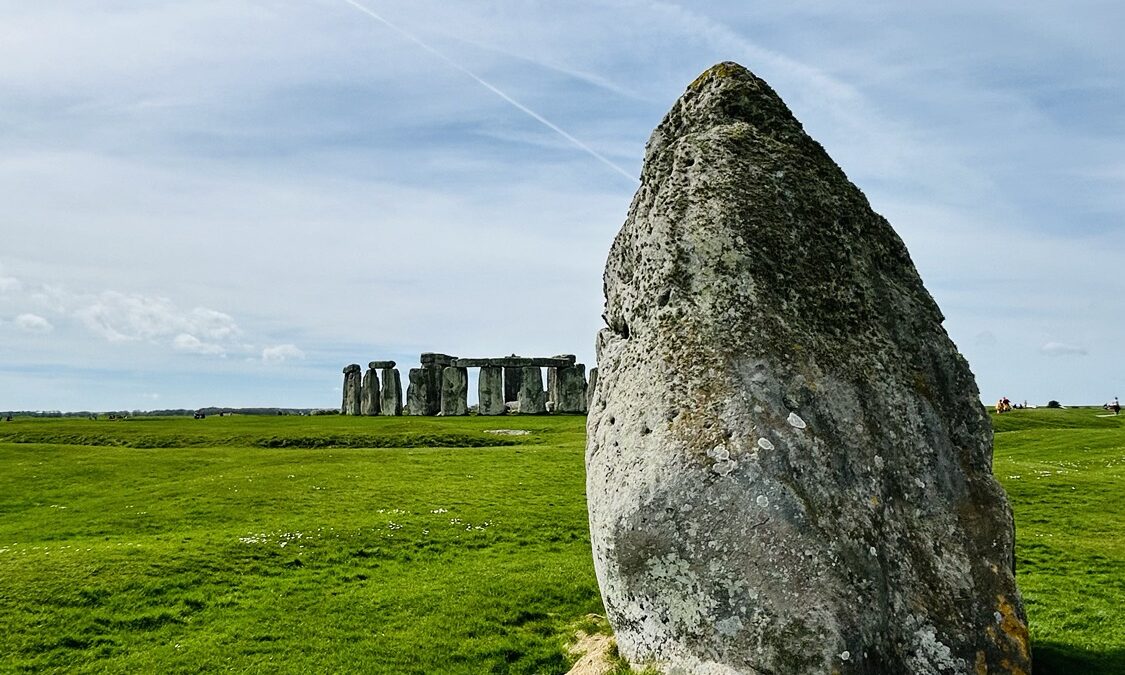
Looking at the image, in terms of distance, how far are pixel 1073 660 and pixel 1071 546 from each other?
918cm

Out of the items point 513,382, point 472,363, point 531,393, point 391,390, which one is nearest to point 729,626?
point 531,393

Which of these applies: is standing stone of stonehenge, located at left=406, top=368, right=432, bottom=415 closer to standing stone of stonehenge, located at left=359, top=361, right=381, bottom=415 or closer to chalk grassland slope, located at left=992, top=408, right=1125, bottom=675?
standing stone of stonehenge, located at left=359, top=361, right=381, bottom=415

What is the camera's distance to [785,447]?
800cm

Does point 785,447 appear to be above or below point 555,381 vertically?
below

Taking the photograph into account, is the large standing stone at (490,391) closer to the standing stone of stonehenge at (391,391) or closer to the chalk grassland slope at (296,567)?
the standing stone of stonehenge at (391,391)

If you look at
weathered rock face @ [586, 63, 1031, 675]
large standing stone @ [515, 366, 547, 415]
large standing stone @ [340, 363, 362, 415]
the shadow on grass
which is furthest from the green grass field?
large standing stone @ [340, 363, 362, 415]

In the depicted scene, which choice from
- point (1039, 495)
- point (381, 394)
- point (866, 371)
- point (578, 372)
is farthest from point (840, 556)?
point (381, 394)

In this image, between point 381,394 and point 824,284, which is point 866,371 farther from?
point 381,394

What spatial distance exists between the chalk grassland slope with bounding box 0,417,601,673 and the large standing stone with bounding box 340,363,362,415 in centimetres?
3790

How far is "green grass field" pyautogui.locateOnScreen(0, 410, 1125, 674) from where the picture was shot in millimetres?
12281

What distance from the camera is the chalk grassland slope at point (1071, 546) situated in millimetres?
10727

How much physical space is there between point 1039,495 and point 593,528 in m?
18.7

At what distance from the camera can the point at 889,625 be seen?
25.6 feet

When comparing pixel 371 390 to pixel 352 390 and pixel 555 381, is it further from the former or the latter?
pixel 555 381
